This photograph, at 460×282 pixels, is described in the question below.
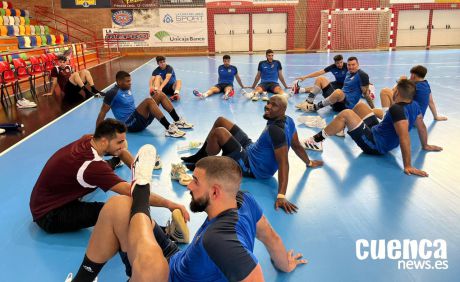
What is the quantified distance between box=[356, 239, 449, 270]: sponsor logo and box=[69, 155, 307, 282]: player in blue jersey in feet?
2.82

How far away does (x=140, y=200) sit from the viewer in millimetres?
2621

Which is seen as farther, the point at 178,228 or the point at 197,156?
the point at 197,156

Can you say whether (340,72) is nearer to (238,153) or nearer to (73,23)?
(238,153)

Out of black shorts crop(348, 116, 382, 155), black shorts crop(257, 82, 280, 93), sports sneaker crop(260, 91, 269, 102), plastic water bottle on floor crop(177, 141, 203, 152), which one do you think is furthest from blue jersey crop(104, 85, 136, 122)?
black shorts crop(257, 82, 280, 93)

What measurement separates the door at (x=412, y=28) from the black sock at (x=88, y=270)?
89.2ft

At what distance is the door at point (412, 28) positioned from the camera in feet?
82.3

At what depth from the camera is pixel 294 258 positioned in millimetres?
3107

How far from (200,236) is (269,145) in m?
2.51

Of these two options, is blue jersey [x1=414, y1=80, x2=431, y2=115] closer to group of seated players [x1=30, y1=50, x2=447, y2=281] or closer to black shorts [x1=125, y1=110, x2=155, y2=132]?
group of seated players [x1=30, y1=50, x2=447, y2=281]

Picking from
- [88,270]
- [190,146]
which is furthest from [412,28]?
[88,270]

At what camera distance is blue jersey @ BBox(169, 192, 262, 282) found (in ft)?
6.02

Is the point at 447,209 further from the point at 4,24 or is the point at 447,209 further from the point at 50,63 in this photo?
the point at 4,24

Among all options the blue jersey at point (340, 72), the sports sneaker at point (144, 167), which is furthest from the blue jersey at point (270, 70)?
the sports sneaker at point (144, 167)

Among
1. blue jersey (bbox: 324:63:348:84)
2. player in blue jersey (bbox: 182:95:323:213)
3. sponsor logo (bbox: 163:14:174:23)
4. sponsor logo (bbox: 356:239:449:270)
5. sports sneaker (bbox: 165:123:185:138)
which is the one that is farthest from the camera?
sponsor logo (bbox: 163:14:174:23)
